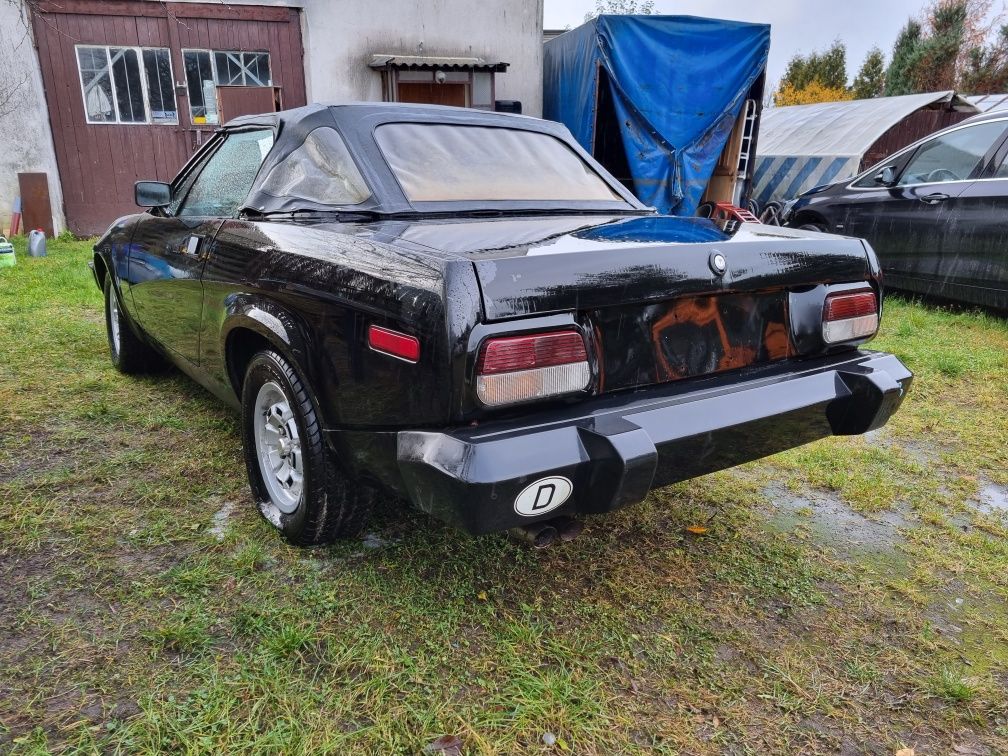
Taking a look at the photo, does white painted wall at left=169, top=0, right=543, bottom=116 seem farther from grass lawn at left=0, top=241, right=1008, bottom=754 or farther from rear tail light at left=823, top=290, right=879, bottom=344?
rear tail light at left=823, top=290, right=879, bottom=344

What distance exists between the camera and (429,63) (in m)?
10.4

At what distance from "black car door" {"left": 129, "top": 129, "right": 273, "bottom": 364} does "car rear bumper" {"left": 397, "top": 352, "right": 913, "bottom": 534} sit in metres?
1.55

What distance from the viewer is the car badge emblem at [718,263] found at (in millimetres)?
2068

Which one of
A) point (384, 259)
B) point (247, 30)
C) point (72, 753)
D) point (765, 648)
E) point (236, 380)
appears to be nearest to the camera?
point (72, 753)

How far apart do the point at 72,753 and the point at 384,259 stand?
1.39 metres

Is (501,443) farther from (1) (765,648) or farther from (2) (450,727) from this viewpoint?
(1) (765,648)

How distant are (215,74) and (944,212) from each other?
9.68m

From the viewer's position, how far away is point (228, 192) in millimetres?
3002

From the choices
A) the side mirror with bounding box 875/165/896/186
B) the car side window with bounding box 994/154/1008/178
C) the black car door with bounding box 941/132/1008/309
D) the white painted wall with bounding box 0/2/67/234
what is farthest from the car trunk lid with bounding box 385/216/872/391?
Result: the white painted wall with bounding box 0/2/67/234

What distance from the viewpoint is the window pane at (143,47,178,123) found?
10178 mm

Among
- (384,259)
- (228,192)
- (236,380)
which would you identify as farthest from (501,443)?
(228,192)

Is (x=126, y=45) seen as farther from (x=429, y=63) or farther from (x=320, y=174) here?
(x=320, y=174)

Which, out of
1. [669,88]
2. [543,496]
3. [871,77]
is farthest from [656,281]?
[871,77]

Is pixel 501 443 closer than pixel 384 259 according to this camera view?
Yes
